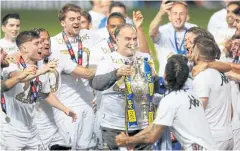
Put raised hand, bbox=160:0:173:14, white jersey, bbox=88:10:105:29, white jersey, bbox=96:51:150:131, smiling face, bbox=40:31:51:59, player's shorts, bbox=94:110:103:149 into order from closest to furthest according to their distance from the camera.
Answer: white jersey, bbox=96:51:150:131 < smiling face, bbox=40:31:51:59 < player's shorts, bbox=94:110:103:149 < raised hand, bbox=160:0:173:14 < white jersey, bbox=88:10:105:29

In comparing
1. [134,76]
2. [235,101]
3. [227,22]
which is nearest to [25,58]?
[134,76]

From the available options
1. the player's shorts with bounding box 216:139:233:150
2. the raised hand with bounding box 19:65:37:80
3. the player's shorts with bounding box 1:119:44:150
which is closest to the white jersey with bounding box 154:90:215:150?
the player's shorts with bounding box 216:139:233:150

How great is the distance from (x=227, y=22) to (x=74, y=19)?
4.69 meters

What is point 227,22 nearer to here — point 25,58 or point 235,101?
point 235,101

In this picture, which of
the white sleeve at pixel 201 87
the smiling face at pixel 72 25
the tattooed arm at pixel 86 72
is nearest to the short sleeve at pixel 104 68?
the tattooed arm at pixel 86 72

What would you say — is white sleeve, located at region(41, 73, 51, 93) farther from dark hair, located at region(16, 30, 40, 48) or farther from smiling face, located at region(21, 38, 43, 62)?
dark hair, located at region(16, 30, 40, 48)

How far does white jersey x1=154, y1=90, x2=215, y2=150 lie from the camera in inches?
414

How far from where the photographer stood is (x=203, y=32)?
13125mm

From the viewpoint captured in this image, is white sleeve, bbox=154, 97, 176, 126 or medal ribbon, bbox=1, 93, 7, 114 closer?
white sleeve, bbox=154, 97, 176, 126

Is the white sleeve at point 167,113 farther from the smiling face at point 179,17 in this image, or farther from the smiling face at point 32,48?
the smiling face at point 179,17

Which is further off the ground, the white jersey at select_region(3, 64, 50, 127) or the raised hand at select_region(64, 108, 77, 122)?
the white jersey at select_region(3, 64, 50, 127)

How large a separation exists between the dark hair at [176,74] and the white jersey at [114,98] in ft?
6.50

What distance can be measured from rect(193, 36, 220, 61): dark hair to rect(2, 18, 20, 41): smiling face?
13.5ft

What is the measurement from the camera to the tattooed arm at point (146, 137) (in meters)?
10.6
